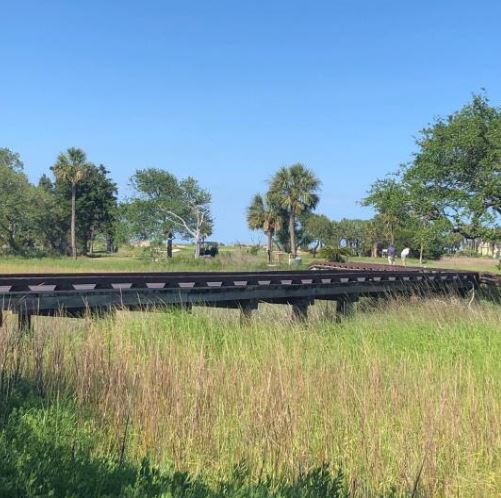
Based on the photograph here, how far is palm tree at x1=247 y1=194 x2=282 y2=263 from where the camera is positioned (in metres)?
72.9

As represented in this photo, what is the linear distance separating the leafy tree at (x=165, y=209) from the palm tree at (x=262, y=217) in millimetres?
5875

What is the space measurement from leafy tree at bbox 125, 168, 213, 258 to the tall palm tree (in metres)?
7.98

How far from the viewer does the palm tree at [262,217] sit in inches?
2869

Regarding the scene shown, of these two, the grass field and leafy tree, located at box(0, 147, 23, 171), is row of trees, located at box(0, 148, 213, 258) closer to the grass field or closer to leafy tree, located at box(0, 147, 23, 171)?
leafy tree, located at box(0, 147, 23, 171)

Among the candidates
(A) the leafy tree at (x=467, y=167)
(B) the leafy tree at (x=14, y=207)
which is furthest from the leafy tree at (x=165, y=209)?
(A) the leafy tree at (x=467, y=167)

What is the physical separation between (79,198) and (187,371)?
251ft

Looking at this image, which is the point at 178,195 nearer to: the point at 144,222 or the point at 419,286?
the point at 144,222

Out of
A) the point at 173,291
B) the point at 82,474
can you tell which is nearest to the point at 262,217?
the point at 173,291

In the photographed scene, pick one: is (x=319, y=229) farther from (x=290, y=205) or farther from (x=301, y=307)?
(x=301, y=307)

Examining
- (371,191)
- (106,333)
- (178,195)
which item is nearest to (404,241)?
(178,195)

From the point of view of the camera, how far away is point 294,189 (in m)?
70.6

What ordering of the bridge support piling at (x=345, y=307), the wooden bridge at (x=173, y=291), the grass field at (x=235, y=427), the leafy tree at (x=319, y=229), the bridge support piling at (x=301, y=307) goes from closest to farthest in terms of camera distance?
the grass field at (x=235, y=427) → the wooden bridge at (x=173, y=291) → the bridge support piling at (x=301, y=307) → the bridge support piling at (x=345, y=307) → the leafy tree at (x=319, y=229)

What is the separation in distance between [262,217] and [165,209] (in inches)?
518

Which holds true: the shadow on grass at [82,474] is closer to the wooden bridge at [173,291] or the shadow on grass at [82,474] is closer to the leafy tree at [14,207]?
the wooden bridge at [173,291]
